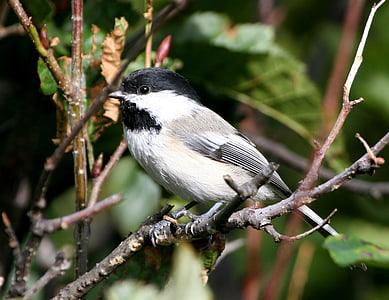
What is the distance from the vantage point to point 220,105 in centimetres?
284

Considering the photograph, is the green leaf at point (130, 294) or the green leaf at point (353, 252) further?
the green leaf at point (353, 252)

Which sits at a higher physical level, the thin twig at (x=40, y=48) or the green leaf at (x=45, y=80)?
the thin twig at (x=40, y=48)

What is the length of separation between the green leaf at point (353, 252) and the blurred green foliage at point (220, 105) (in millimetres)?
716

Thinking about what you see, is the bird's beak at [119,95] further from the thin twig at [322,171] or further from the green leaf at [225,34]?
the thin twig at [322,171]

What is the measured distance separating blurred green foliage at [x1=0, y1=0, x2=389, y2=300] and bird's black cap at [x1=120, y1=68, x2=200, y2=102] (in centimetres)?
8

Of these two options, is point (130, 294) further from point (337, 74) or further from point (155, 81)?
point (337, 74)

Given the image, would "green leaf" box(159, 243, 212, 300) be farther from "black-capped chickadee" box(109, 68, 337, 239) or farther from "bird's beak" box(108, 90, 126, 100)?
"bird's beak" box(108, 90, 126, 100)

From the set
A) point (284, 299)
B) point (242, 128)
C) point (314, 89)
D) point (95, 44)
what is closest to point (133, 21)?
point (95, 44)

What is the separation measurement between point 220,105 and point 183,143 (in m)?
0.55

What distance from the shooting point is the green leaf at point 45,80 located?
202 cm

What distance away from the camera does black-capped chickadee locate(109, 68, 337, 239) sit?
89.0 inches

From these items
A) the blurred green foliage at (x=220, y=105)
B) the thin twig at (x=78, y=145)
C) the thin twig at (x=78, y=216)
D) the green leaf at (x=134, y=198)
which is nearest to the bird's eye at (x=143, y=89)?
the blurred green foliage at (x=220, y=105)

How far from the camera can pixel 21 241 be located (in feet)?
8.33

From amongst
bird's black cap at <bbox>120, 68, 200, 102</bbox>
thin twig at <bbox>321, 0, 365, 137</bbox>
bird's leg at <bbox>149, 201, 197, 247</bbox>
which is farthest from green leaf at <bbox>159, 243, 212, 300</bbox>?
thin twig at <bbox>321, 0, 365, 137</bbox>
